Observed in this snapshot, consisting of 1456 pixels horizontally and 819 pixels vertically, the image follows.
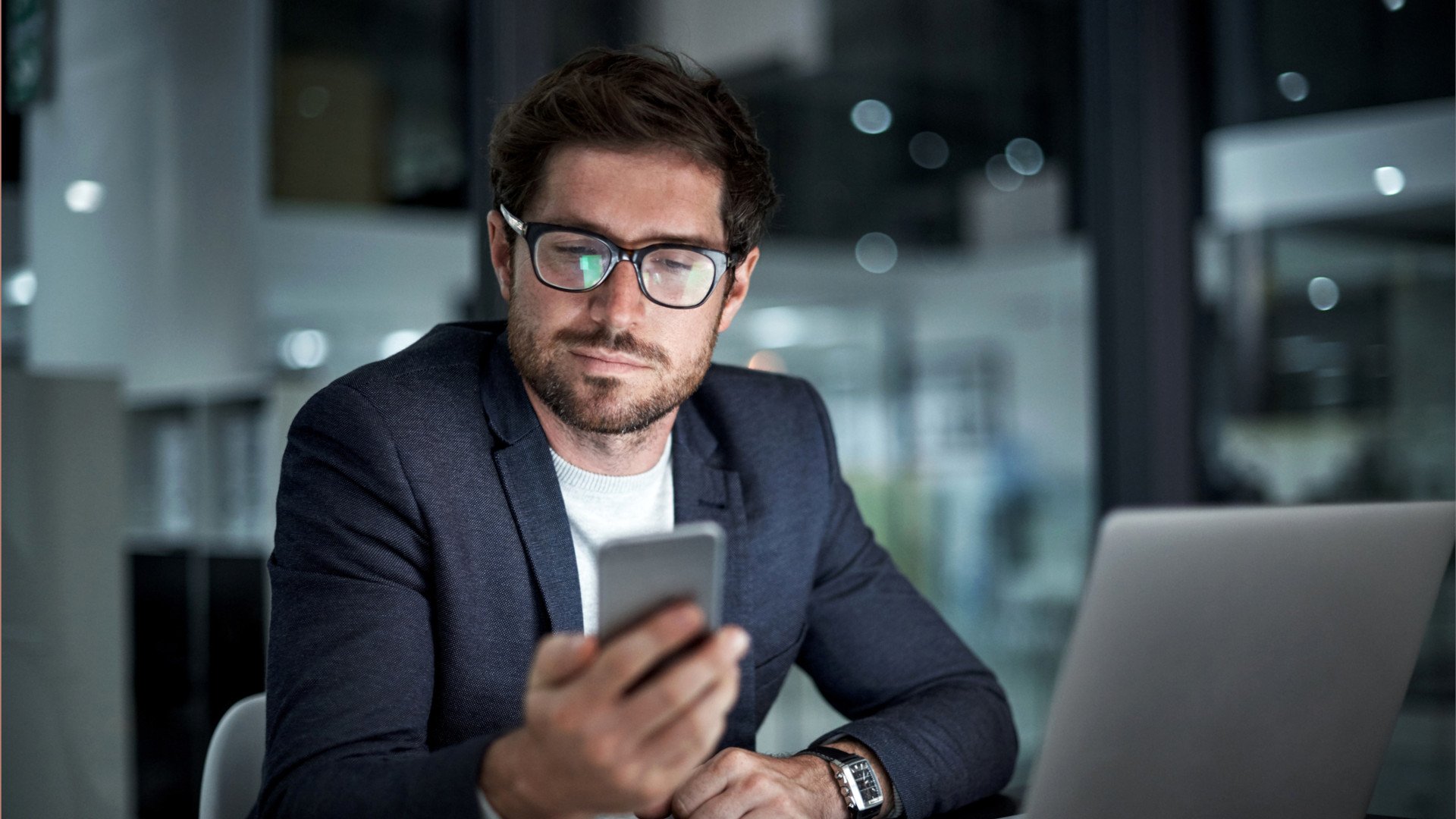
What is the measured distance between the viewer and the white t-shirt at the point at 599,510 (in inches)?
57.6

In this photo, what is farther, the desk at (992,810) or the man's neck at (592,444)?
the man's neck at (592,444)

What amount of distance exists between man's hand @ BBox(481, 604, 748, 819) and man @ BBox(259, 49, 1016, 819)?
0.12 m

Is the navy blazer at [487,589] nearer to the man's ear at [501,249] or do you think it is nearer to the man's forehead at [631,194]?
the man's ear at [501,249]

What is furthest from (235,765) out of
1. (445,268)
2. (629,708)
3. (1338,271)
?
(1338,271)

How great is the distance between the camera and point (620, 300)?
4.48 feet

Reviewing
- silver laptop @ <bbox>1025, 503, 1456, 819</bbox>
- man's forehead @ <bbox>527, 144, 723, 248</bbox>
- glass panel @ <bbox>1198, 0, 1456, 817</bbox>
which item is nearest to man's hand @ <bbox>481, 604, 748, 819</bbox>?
silver laptop @ <bbox>1025, 503, 1456, 819</bbox>

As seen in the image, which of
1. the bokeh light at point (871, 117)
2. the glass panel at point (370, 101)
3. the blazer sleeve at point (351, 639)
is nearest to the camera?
the blazer sleeve at point (351, 639)

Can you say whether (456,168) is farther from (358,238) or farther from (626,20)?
(358,238)

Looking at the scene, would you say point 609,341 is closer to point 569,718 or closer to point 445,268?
point 569,718

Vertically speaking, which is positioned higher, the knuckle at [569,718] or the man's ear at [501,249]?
the man's ear at [501,249]

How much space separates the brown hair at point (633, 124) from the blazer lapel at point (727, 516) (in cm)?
28

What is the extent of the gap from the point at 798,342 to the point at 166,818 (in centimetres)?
518

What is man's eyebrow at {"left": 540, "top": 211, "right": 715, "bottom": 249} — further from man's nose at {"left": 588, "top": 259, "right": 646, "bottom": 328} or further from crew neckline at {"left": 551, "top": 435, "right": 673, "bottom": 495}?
crew neckline at {"left": 551, "top": 435, "right": 673, "bottom": 495}

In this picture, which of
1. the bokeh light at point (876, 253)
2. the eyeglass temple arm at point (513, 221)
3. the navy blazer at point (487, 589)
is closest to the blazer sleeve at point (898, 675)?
the navy blazer at point (487, 589)
